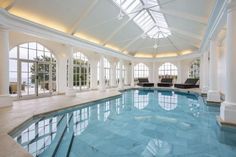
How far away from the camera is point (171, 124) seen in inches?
167

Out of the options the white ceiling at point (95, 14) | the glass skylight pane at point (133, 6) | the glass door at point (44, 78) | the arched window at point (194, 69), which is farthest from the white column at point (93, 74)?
the arched window at point (194, 69)

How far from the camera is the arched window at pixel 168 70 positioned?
17562mm

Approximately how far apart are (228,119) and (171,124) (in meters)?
1.52

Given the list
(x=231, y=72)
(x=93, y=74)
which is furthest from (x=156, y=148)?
(x=93, y=74)

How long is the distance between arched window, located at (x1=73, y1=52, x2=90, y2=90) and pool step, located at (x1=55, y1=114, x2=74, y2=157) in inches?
318

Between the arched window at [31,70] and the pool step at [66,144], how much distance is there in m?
5.35

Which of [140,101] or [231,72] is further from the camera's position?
[140,101]

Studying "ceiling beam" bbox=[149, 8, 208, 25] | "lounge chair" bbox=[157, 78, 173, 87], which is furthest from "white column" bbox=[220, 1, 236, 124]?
"lounge chair" bbox=[157, 78, 173, 87]

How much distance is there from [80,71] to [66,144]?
9.43 metres

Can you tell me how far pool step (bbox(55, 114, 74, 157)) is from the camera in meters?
2.56

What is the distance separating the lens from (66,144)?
2.94 m

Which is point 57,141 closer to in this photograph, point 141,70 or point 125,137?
point 125,137

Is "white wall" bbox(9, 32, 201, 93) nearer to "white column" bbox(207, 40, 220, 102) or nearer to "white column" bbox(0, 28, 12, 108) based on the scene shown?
"white column" bbox(0, 28, 12, 108)

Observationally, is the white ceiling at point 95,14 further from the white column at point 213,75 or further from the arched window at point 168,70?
the arched window at point 168,70
